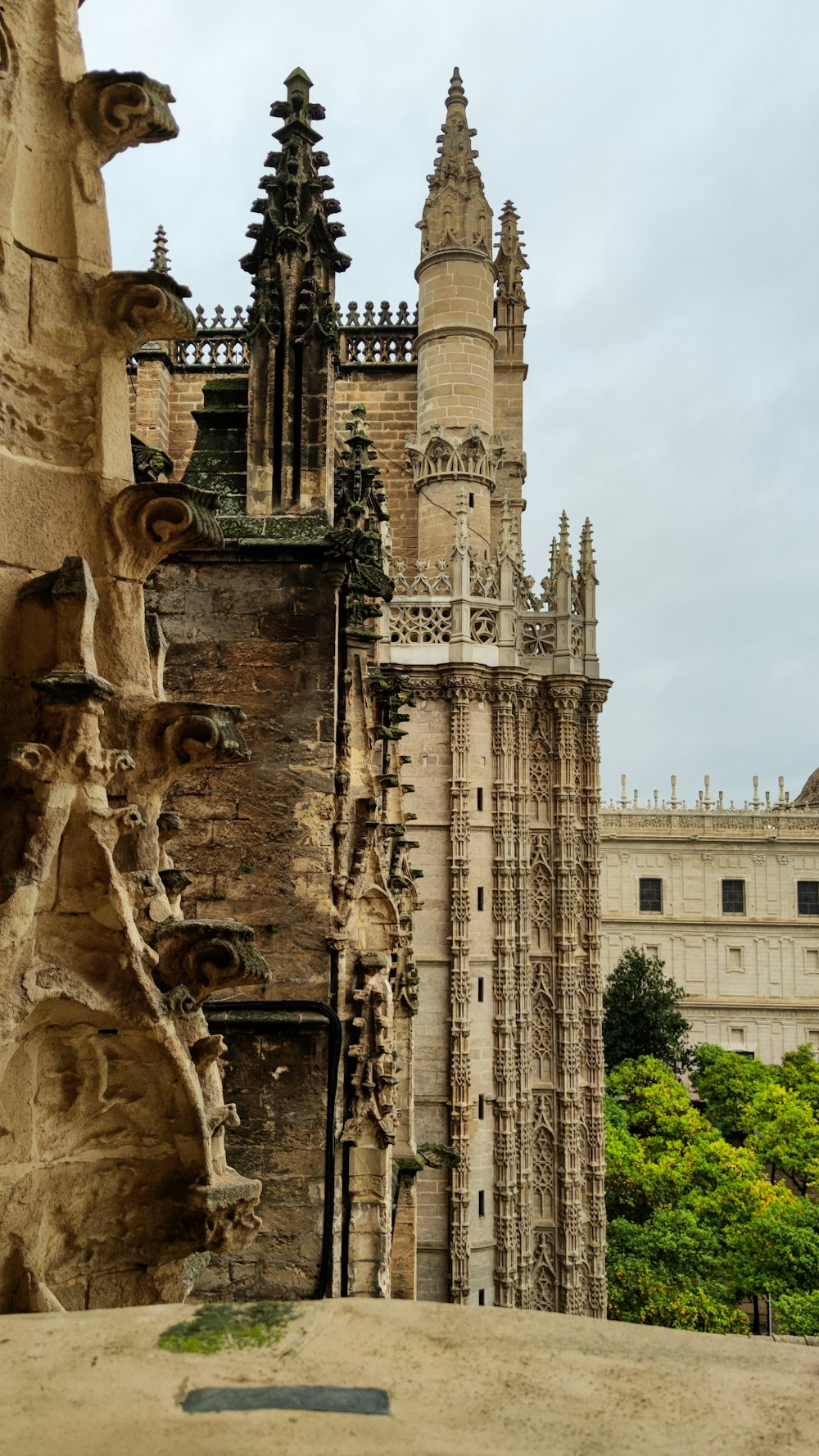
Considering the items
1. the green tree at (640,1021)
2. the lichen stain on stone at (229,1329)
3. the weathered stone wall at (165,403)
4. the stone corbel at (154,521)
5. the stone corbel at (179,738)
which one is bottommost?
the green tree at (640,1021)

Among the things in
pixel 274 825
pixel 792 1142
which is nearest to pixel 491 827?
pixel 274 825

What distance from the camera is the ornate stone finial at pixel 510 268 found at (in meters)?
24.4

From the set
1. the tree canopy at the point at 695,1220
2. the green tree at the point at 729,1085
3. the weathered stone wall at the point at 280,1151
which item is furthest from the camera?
the green tree at the point at 729,1085

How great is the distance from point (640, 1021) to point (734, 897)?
9.33 metres

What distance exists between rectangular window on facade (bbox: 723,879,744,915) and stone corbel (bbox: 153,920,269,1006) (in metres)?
49.0

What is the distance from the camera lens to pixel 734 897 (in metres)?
50.8

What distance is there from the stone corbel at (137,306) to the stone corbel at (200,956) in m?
1.79

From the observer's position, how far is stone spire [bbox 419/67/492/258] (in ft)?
74.1

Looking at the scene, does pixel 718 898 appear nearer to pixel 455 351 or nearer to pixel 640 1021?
pixel 640 1021

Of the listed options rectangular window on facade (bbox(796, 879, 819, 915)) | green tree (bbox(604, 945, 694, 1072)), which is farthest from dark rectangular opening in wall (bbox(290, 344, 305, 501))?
rectangular window on facade (bbox(796, 879, 819, 915))

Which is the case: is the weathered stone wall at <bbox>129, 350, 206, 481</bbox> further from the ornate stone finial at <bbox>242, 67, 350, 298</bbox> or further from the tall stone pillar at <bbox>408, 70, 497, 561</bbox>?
the ornate stone finial at <bbox>242, 67, 350, 298</bbox>

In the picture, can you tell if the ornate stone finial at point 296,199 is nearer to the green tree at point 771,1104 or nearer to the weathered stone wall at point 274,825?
the weathered stone wall at point 274,825

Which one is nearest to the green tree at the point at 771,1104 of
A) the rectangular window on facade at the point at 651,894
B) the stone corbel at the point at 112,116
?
the rectangular window on facade at the point at 651,894

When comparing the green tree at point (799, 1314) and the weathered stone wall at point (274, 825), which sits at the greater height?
the weathered stone wall at point (274, 825)
